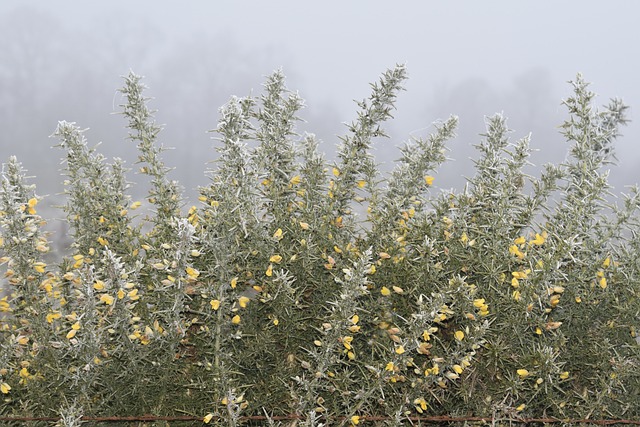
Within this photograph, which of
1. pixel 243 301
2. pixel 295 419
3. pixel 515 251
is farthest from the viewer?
pixel 515 251

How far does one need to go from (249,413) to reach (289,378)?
270mm

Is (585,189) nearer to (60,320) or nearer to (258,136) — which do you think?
(258,136)

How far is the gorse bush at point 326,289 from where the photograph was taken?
10.1ft

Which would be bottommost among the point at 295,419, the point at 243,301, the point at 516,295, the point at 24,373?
the point at 295,419

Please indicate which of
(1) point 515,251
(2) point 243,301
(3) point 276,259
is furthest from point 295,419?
(1) point 515,251

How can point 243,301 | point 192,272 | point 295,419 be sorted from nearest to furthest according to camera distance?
point 192,272, point 295,419, point 243,301

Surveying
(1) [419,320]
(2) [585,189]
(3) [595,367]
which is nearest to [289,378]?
(1) [419,320]

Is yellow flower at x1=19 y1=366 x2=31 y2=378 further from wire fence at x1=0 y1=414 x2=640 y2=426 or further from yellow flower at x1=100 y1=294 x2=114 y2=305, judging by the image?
yellow flower at x1=100 y1=294 x2=114 y2=305

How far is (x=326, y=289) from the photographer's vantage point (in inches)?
136

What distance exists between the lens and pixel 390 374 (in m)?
3.02

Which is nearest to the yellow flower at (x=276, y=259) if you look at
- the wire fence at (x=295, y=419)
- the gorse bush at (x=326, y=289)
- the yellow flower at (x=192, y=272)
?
the gorse bush at (x=326, y=289)

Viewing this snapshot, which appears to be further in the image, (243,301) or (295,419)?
(243,301)

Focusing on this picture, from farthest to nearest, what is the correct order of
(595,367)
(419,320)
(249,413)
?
(595,367) < (249,413) < (419,320)

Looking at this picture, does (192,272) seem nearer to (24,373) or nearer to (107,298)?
(107,298)
